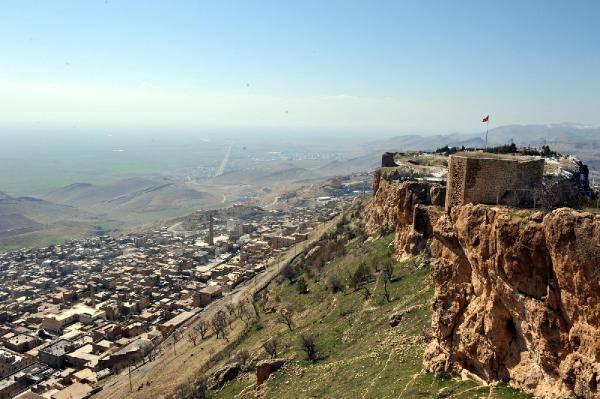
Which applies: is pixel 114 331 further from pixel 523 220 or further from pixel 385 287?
pixel 523 220

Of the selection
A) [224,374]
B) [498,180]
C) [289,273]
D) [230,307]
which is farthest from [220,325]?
[498,180]

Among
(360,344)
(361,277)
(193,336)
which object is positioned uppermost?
(361,277)

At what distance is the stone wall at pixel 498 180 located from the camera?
45.3 feet

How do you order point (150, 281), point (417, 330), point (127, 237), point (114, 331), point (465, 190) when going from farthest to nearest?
point (127, 237) → point (150, 281) → point (114, 331) → point (417, 330) → point (465, 190)

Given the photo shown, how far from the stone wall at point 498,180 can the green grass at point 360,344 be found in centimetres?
504

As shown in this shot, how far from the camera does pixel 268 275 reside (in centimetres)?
5144

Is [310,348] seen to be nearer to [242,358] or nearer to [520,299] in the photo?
[242,358]

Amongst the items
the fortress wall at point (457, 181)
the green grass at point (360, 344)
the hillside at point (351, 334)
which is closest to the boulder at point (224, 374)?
the hillside at point (351, 334)

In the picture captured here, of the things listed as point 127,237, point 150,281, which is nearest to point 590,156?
point 127,237

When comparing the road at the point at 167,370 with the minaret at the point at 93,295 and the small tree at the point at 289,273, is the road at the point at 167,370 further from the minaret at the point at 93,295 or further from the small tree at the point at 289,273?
the minaret at the point at 93,295

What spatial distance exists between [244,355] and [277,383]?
6086 mm

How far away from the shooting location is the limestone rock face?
10.1m

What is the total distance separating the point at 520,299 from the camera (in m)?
11.8

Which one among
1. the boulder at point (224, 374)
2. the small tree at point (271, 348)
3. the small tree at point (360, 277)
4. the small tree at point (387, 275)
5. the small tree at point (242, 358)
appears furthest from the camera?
the small tree at point (360, 277)
